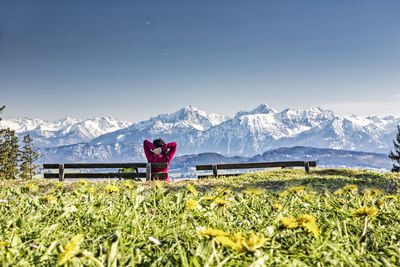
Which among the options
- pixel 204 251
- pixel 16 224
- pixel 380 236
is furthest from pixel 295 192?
pixel 16 224

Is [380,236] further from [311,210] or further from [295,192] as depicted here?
[295,192]

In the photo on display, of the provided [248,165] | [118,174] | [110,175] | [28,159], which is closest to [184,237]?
[118,174]

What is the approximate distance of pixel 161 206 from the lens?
1.76 m

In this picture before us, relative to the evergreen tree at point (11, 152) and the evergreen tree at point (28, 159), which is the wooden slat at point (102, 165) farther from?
the evergreen tree at point (28, 159)

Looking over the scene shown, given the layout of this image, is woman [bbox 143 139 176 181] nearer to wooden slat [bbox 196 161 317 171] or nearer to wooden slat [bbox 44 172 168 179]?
wooden slat [bbox 44 172 168 179]

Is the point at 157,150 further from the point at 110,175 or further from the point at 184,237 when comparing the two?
the point at 184,237

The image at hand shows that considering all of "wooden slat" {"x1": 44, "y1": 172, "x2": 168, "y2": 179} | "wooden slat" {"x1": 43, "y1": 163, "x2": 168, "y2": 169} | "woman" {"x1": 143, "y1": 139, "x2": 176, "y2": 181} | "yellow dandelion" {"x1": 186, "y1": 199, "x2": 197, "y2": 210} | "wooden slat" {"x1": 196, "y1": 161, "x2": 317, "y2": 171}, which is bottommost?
"wooden slat" {"x1": 44, "y1": 172, "x2": 168, "y2": 179}

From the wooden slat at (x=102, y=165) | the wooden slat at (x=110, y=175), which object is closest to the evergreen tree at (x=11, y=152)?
the wooden slat at (x=102, y=165)

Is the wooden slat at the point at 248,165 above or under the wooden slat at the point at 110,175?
above

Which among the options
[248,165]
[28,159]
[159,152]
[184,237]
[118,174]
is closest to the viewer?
[184,237]

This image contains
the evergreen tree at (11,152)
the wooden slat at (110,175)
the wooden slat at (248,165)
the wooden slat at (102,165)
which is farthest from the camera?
the evergreen tree at (11,152)

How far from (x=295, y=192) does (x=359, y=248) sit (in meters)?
1.00

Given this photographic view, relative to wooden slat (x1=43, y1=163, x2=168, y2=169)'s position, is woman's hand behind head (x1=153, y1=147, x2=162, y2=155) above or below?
above

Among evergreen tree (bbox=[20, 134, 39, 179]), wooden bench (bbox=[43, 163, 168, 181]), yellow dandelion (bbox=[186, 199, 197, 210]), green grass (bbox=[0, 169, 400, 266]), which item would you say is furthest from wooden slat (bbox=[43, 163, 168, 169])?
evergreen tree (bbox=[20, 134, 39, 179])
